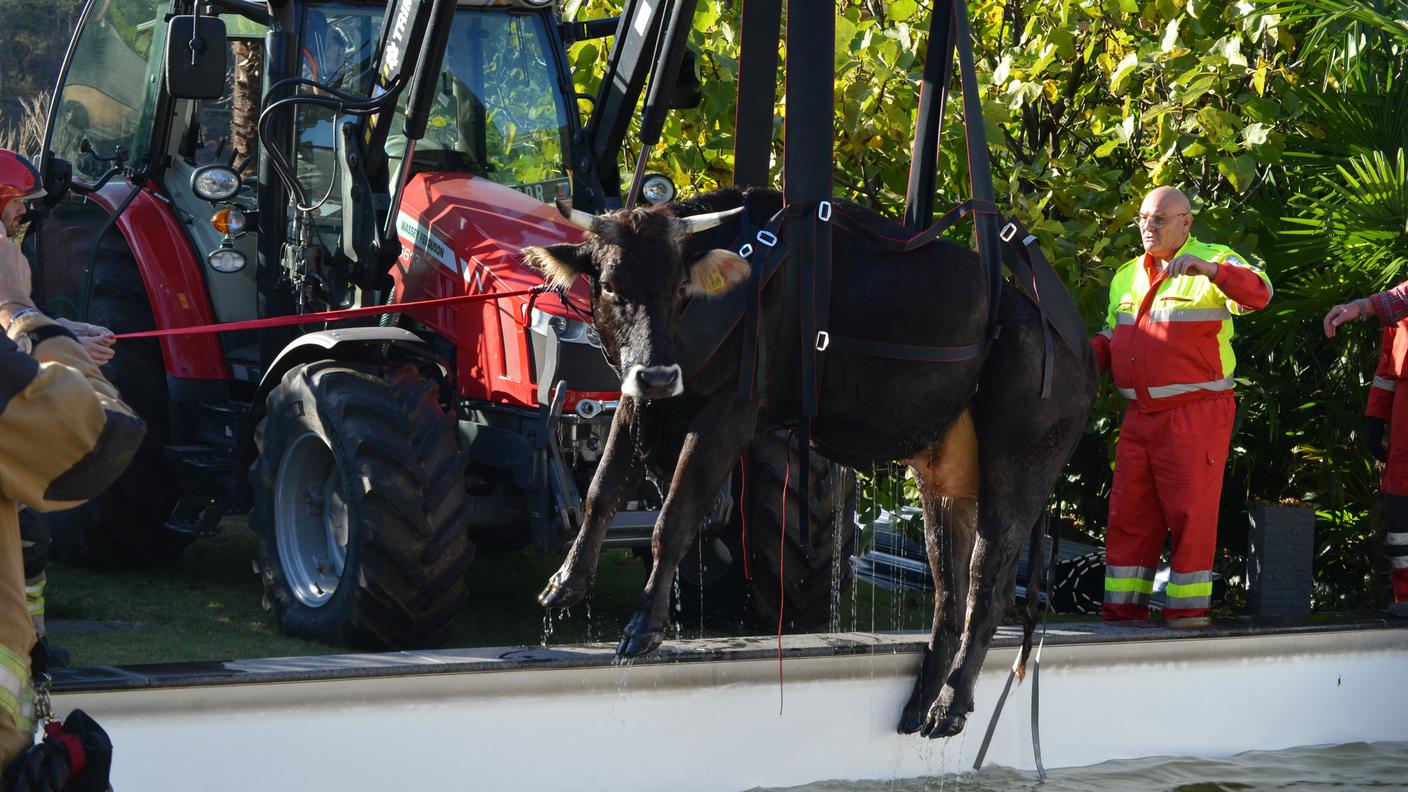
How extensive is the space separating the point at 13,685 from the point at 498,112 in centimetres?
435

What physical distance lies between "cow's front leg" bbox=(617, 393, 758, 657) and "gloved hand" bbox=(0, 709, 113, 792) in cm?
178

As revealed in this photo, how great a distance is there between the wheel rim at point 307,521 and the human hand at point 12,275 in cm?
189

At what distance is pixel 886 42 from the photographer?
7324 mm

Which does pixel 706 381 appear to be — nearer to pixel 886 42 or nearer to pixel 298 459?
pixel 298 459

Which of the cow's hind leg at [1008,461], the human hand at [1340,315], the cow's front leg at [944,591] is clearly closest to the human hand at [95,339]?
the cow's hind leg at [1008,461]

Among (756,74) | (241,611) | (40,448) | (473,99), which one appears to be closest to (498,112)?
(473,99)

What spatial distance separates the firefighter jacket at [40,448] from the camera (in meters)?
2.81

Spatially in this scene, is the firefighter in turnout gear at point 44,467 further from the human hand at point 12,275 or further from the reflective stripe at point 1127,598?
the reflective stripe at point 1127,598

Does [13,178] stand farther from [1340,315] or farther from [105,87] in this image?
[1340,315]

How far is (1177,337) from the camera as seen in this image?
664 centimetres

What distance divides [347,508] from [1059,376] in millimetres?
2583

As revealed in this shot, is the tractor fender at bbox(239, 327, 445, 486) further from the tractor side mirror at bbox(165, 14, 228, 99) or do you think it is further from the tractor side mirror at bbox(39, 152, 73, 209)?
the tractor side mirror at bbox(39, 152, 73, 209)

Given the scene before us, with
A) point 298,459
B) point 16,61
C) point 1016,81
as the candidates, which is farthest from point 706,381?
point 16,61

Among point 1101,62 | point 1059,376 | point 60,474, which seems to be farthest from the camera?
point 1101,62
